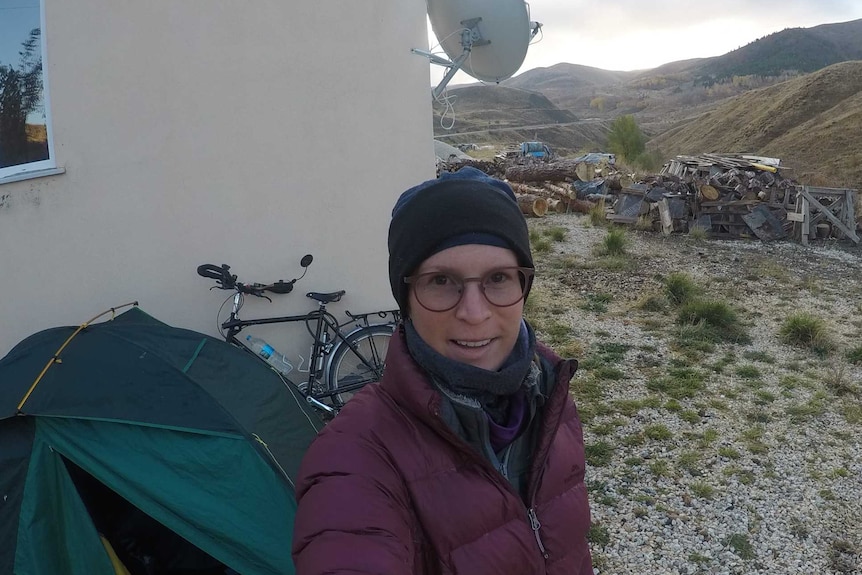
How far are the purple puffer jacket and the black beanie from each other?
0.69 feet

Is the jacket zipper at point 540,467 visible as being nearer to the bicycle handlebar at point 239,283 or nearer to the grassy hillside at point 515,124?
the bicycle handlebar at point 239,283

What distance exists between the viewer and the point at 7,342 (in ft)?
11.3

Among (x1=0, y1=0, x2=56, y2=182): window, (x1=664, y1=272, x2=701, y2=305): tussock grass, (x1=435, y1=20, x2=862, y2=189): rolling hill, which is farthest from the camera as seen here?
(x1=435, y1=20, x2=862, y2=189): rolling hill

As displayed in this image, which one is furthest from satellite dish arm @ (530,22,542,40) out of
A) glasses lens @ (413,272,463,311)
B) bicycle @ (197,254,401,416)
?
glasses lens @ (413,272,463,311)

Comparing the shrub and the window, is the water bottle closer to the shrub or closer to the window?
the window

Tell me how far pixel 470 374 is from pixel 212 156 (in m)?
3.02

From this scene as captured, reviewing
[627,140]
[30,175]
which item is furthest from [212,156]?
[627,140]

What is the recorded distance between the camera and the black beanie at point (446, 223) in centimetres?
125

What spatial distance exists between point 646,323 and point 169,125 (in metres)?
5.80

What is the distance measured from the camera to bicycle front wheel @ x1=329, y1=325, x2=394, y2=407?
14.0 feet

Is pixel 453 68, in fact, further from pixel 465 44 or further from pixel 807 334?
pixel 807 334

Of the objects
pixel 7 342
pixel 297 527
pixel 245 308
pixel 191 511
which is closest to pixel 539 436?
pixel 297 527

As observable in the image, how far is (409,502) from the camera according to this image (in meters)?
1.14

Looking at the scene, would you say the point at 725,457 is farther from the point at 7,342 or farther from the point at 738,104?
the point at 738,104
